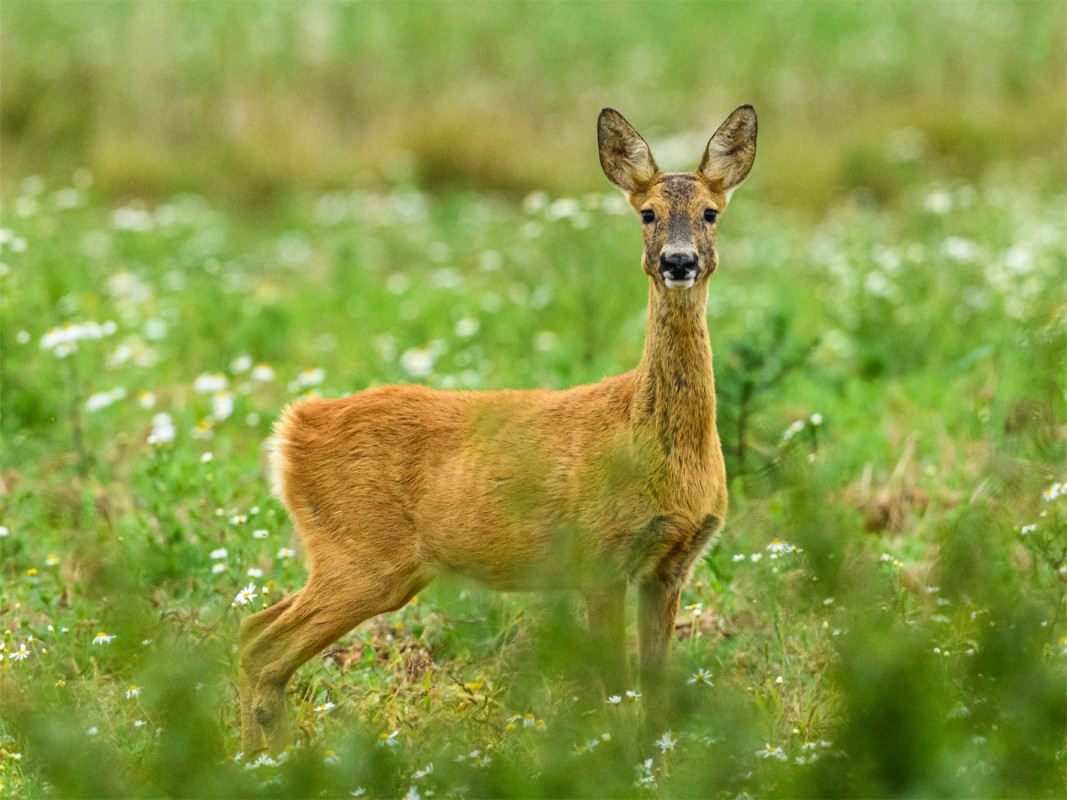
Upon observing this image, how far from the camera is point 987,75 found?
14812 millimetres

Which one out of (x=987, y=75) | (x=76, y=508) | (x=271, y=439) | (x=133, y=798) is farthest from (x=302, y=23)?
(x=133, y=798)

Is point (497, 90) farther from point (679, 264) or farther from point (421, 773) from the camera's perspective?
point (421, 773)

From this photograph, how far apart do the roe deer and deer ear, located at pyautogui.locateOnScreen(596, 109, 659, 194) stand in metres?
0.06

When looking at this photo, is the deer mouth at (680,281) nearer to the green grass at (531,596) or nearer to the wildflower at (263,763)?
the green grass at (531,596)

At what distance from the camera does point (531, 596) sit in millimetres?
4582

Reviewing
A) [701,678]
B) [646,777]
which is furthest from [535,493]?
[646,777]

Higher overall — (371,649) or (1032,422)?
(1032,422)

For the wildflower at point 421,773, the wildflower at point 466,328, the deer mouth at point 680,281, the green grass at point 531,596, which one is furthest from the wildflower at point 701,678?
the wildflower at point 466,328

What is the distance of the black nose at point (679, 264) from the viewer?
3.84m

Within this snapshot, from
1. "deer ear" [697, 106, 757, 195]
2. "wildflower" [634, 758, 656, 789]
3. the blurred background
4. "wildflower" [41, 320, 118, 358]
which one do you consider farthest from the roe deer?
the blurred background

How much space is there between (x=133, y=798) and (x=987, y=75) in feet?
45.2

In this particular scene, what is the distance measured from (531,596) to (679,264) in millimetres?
1294

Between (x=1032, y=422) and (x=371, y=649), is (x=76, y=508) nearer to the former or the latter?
(x=371, y=649)

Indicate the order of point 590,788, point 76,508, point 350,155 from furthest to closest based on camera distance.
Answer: point 350,155 → point 76,508 → point 590,788
